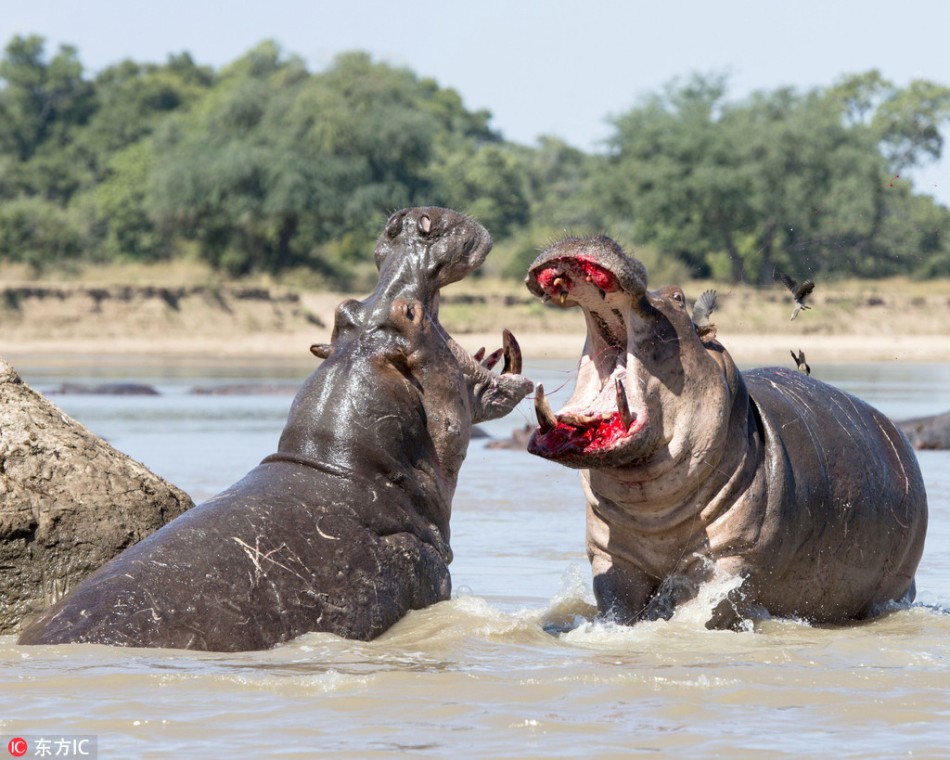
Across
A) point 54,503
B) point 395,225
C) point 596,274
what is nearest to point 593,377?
point 596,274

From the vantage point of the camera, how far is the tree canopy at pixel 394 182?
44812 millimetres

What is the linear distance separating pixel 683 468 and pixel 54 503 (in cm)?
212

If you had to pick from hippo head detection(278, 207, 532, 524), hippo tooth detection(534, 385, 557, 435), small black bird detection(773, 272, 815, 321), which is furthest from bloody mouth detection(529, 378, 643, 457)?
small black bird detection(773, 272, 815, 321)

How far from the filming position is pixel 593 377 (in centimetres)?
531

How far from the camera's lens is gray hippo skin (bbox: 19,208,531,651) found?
4918mm

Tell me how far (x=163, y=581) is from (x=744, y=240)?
144 feet

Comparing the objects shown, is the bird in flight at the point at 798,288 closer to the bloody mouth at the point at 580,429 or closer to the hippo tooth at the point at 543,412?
the bloody mouth at the point at 580,429

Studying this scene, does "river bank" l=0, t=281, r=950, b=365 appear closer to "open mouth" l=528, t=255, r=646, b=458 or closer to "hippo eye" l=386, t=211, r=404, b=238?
"hippo eye" l=386, t=211, r=404, b=238

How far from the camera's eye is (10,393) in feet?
19.2

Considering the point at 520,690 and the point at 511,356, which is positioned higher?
the point at 511,356

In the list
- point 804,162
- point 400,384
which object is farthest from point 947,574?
point 804,162

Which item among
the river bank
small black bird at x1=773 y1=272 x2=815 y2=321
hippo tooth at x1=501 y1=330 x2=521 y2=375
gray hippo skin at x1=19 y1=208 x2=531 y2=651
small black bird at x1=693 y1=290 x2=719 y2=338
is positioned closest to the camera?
gray hippo skin at x1=19 y1=208 x2=531 y2=651

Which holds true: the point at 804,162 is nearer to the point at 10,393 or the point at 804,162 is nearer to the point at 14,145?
the point at 14,145

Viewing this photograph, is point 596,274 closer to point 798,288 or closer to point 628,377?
point 628,377
